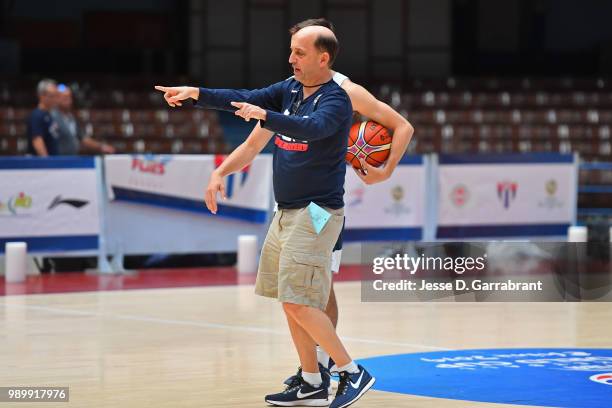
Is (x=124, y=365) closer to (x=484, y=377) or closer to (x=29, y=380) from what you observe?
(x=29, y=380)

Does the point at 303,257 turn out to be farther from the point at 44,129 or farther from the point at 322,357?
the point at 44,129

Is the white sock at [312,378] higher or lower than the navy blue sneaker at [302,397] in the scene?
higher

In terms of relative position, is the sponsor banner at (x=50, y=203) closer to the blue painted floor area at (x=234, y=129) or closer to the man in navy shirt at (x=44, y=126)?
the man in navy shirt at (x=44, y=126)

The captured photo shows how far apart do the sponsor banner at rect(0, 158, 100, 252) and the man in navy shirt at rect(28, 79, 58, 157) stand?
504 millimetres

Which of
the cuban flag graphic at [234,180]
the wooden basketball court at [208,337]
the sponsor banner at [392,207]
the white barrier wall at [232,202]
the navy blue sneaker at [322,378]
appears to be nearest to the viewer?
the navy blue sneaker at [322,378]

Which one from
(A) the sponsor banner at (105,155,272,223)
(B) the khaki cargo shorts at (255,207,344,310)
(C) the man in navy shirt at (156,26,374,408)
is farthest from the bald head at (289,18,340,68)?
(A) the sponsor banner at (105,155,272,223)

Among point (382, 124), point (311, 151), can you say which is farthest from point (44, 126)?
point (311, 151)

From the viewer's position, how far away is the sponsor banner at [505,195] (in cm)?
1578

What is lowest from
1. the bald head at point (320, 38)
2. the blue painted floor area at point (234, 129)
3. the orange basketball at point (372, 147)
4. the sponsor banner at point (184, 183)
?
the sponsor banner at point (184, 183)

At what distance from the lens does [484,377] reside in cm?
798

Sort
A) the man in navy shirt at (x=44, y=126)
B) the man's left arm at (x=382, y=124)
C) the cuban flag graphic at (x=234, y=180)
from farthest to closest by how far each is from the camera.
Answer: the cuban flag graphic at (x=234, y=180) → the man in navy shirt at (x=44, y=126) → the man's left arm at (x=382, y=124)

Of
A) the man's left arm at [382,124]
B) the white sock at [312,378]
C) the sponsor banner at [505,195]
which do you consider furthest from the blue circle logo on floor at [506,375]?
the sponsor banner at [505,195]

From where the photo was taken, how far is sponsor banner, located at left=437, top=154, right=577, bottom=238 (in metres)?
15.8

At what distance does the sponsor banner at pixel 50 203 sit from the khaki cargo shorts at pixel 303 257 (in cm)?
745
